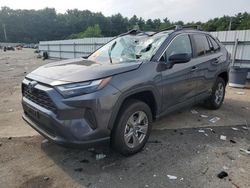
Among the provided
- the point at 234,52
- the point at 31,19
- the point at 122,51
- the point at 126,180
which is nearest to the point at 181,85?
the point at 122,51

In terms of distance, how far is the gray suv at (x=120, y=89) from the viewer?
2908 mm

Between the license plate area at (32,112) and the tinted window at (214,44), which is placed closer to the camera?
the license plate area at (32,112)

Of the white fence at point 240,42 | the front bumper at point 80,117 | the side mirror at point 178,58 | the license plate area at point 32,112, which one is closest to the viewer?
the front bumper at point 80,117

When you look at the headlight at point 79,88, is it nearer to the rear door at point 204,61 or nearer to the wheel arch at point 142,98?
the wheel arch at point 142,98

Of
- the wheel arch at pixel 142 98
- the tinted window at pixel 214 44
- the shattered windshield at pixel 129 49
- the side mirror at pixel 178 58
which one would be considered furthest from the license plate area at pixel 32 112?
the tinted window at pixel 214 44

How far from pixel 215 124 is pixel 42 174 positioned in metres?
3.53

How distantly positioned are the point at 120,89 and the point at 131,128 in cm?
71

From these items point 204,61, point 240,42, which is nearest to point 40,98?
point 204,61

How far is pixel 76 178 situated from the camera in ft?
10.1

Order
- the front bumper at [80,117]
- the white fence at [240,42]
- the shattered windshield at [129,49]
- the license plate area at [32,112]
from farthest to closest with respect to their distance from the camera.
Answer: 1. the white fence at [240,42]
2. the shattered windshield at [129,49]
3. the license plate area at [32,112]
4. the front bumper at [80,117]

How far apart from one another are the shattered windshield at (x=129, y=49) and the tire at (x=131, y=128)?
0.79 metres

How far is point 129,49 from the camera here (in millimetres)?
4219

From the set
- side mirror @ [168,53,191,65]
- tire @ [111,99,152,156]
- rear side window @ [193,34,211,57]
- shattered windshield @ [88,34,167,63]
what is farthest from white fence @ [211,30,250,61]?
tire @ [111,99,152,156]

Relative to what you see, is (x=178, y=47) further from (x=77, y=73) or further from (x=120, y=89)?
(x=77, y=73)
